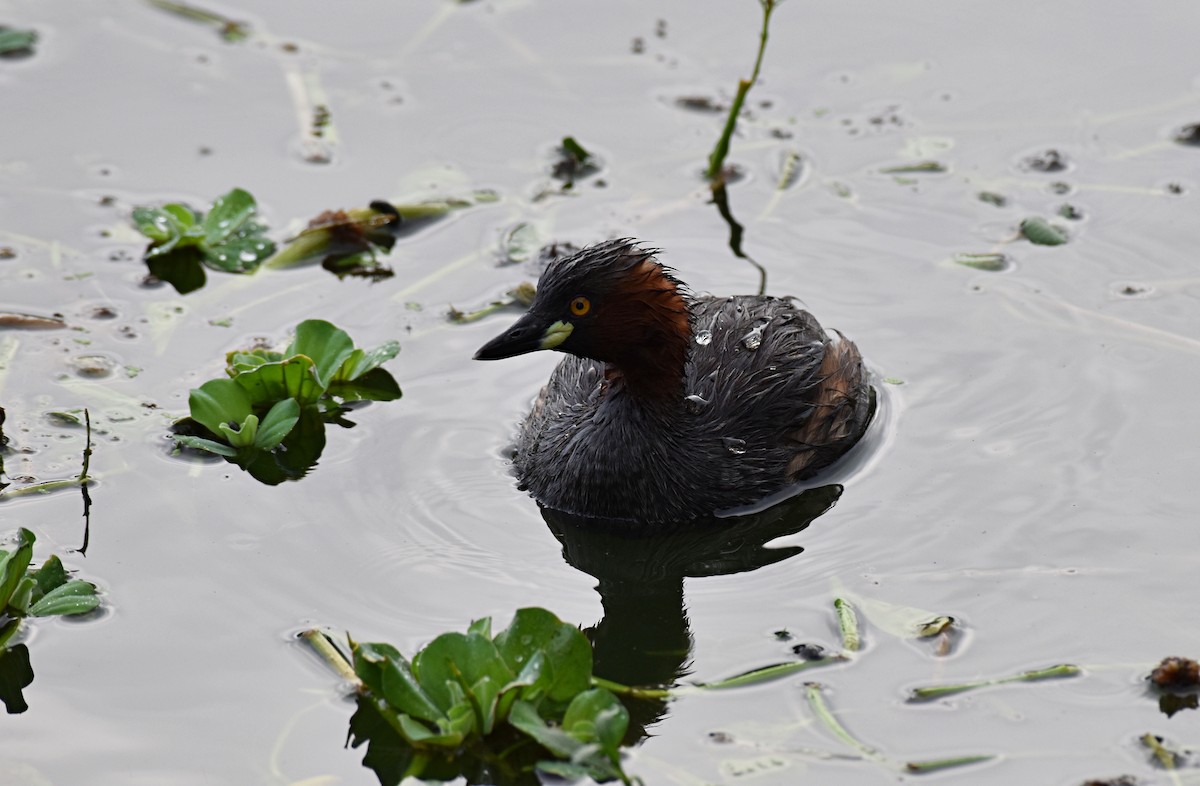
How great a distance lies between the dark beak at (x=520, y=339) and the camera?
20.3 ft

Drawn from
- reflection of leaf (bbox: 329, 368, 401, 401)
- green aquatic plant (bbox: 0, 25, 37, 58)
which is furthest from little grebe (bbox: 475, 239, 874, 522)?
green aquatic plant (bbox: 0, 25, 37, 58)

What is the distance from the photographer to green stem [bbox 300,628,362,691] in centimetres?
534

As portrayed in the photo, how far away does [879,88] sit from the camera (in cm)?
934

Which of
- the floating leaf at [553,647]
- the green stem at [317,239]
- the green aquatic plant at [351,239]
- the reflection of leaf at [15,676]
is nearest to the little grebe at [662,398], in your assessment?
the floating leaf at [553,647]

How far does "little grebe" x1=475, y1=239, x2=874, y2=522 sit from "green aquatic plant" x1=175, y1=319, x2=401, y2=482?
0.83 meters

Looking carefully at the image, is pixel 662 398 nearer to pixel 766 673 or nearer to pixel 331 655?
pixel 766 673

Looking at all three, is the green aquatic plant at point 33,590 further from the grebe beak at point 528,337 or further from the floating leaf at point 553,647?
the grebe beak at point 528,337

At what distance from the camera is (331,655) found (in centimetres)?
544

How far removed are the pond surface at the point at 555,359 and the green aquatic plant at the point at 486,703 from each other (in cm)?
21

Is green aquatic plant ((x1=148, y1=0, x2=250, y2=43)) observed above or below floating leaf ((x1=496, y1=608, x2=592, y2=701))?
above

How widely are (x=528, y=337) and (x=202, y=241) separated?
8.15ft

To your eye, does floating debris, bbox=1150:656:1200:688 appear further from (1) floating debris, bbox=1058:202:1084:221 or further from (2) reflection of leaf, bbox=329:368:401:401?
(1) floating debris, bbox=1058:202:1084:221

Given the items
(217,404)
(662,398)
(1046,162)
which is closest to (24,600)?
(217,404)

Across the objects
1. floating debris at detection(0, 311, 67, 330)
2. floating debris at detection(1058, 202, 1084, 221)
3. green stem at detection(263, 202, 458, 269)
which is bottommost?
floating debris at detection(0, 311, 67, 330)
